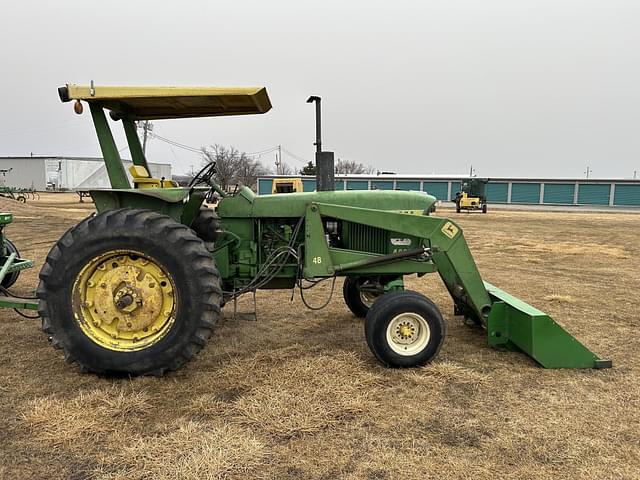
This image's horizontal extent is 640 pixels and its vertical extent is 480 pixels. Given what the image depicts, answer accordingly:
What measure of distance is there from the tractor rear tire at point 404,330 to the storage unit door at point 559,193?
166 feet

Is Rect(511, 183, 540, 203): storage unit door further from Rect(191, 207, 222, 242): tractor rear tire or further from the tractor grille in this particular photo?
Rect(191, 207, 222, 242): tractor rear tire

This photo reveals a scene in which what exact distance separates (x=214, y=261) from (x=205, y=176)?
32.2 inches

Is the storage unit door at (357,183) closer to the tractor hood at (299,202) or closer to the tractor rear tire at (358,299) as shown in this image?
the tractor rear tire at (358,299)

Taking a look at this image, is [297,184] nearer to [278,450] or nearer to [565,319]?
[565,319]

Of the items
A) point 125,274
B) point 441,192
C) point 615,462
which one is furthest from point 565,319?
point 441,192

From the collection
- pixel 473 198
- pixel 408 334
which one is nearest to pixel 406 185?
pixel 473 198

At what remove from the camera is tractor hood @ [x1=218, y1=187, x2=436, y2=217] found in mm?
4566

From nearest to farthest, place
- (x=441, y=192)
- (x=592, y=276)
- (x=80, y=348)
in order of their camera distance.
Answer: (x=80, y=348) < (x=592, y=276) < (x=441, y=192)

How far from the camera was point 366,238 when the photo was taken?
472 centimetres

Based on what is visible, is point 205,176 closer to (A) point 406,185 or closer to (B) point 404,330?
(B) point 404,330

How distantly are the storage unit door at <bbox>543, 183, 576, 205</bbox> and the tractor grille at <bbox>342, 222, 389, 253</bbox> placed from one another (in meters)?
50.1

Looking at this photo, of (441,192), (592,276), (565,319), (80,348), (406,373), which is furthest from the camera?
(441,192)

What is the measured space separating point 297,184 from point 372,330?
1179 inches

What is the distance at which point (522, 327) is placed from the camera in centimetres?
424
